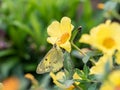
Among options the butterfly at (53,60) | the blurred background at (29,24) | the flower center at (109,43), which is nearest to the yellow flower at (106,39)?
the flower center at (109,43)

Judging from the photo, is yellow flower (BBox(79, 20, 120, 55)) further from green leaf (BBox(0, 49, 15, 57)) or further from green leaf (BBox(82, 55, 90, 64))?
green leaf (BBox(0, 49, 15, 57))

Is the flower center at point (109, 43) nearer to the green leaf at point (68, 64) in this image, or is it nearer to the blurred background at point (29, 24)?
the green leaf at point (68, 64)

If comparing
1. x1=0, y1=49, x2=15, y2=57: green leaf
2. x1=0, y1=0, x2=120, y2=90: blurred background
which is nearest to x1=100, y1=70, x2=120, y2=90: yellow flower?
x1=0, y1=0, x2=120, y2=90: blurred background

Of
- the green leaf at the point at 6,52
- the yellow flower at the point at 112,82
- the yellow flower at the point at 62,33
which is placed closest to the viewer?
the yellow flower at the point at 112,82

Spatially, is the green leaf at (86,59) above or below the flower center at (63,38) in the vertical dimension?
below

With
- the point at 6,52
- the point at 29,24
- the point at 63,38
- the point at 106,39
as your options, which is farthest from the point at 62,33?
the point at 29,24

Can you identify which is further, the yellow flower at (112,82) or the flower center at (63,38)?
the flower center at (63,38)

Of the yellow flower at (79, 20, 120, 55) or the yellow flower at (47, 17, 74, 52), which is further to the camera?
the yellow flower at (47, 17, 74, 52)
